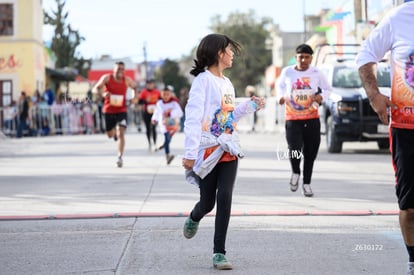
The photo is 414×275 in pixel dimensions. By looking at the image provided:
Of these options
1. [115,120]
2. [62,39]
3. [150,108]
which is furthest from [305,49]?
[62,39]

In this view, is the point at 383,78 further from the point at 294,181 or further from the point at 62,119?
the point at 62,119

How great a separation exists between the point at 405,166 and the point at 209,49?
178cm

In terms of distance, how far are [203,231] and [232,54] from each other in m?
2.11

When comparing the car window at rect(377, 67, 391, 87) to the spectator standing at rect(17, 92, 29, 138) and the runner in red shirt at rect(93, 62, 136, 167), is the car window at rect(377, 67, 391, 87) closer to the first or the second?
the runner in red shirt at rect(93, 62, 136, 167)

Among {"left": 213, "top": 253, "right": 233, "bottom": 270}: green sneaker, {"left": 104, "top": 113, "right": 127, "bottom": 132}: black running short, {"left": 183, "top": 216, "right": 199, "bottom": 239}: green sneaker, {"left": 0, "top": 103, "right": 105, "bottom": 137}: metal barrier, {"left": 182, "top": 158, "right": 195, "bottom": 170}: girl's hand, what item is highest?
{"left": 182, "top": 158, "right": 195, "bottom": 170}: girl's hand

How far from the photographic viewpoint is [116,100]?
1672 cm

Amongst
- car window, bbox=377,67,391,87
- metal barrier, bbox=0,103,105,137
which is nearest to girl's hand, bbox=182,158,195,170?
car window, bbox=377,67,391,87

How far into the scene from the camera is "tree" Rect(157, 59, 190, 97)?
108 m

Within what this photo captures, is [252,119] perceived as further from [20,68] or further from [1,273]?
[1,273]

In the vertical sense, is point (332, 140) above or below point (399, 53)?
below

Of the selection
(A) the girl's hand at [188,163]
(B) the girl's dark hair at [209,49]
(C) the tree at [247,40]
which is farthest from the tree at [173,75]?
(A) the girl's hand at [188,163]

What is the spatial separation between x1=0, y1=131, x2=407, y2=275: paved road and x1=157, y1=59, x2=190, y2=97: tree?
93.3 metres

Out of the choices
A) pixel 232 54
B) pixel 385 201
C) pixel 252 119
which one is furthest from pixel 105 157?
pixel 252 119

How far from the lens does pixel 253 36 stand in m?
102
